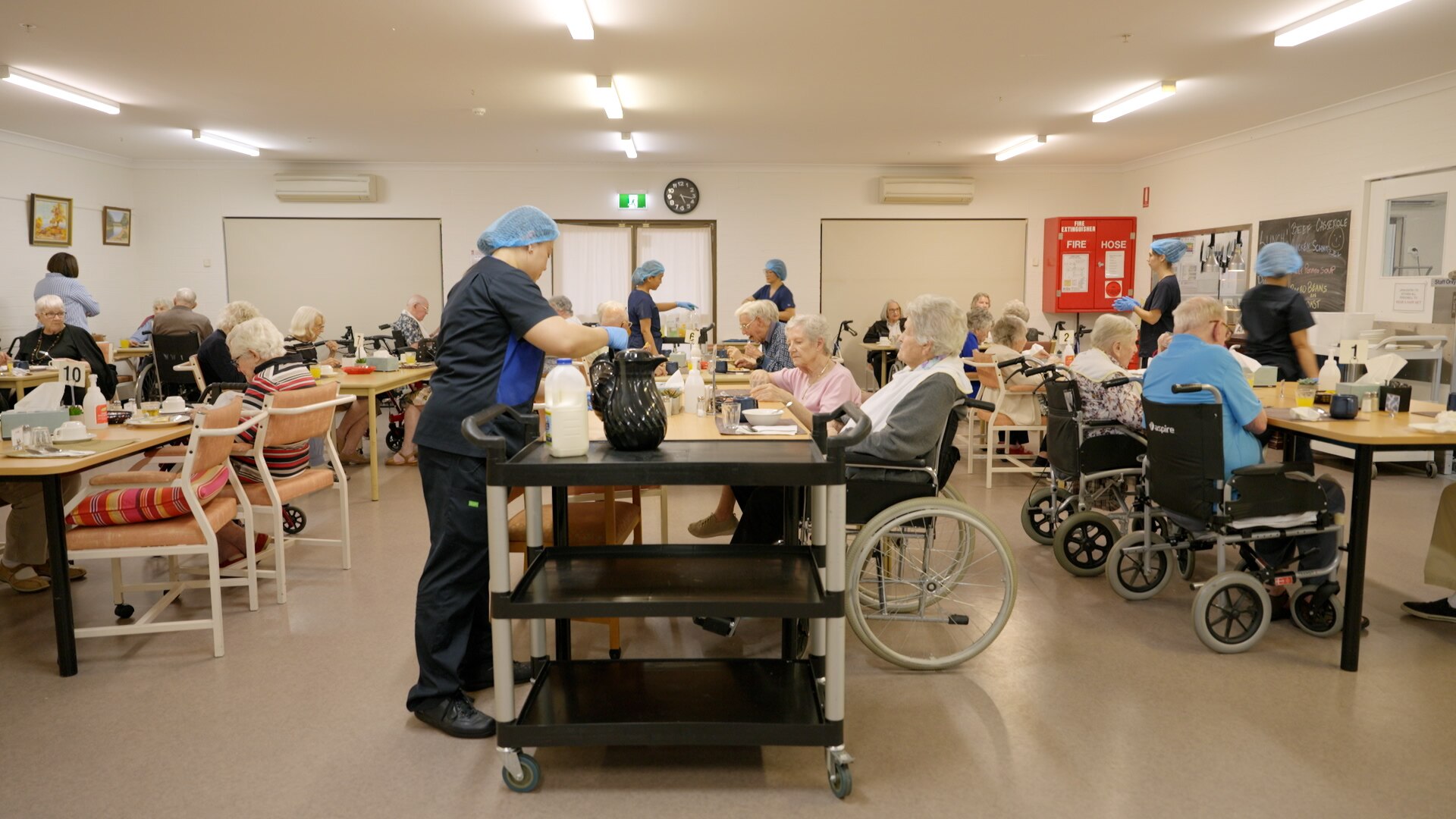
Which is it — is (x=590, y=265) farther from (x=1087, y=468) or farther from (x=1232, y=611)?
(x=1232, y=611)

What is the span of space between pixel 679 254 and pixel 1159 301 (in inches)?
239

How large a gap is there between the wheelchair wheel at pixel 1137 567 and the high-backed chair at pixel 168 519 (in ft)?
10.9

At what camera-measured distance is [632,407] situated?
2.27 m

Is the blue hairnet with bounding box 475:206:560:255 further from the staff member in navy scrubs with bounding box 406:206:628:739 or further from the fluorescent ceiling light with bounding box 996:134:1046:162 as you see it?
the fluorescent ceiling light with bounding box 996:134:1046:162

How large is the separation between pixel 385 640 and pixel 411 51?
13.2 ft

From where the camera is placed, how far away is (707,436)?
108 inches

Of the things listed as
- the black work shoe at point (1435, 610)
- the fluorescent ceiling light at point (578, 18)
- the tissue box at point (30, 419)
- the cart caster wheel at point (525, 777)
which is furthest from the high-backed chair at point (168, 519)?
the black work shoe at point (1435, 610)

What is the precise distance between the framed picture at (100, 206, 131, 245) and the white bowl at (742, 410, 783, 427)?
10.1m

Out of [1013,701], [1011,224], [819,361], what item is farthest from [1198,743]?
[1011,224]

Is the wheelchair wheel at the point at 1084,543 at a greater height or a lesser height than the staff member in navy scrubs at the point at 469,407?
lesser

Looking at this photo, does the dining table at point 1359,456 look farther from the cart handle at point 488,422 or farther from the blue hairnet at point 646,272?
the blue hairnet at point 646,272

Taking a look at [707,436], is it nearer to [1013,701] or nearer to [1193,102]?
[1013,701]

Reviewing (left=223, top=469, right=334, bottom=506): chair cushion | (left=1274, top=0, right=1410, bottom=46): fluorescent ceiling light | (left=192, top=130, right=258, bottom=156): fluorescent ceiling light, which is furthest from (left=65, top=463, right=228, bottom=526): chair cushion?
(left=192, top=130, right=258, bottom=156): fluorescent ceiling light

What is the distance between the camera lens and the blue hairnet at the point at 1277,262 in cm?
466
